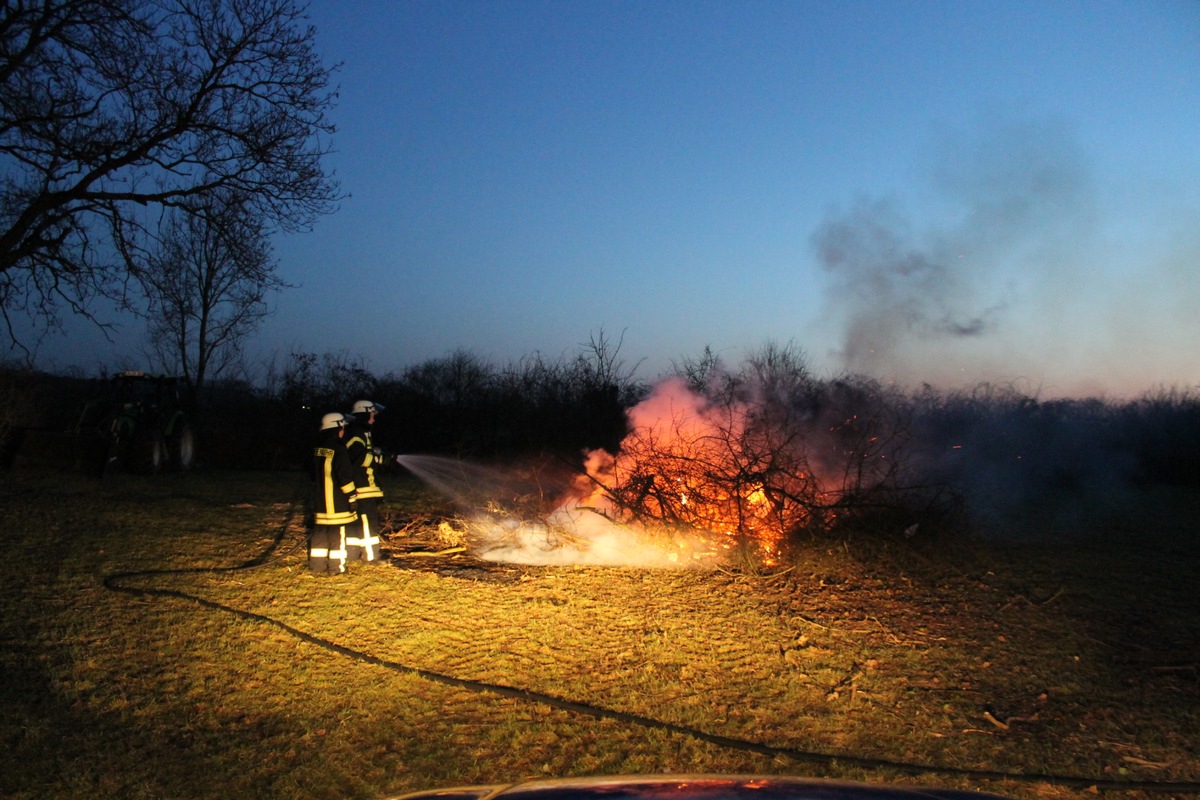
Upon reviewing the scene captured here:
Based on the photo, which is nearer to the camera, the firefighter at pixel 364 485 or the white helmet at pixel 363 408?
the firefighter at pixel 364 485

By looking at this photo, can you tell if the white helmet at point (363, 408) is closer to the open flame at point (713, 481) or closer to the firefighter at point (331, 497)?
the firefighter at point (331, 497)

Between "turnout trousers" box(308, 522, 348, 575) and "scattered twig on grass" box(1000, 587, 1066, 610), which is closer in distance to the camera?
"scattered twig on grass" box(1000, 587, 1066, 610)

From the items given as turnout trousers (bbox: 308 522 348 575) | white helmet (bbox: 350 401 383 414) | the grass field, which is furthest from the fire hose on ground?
white helmet (bbox: 350 401 383 414)

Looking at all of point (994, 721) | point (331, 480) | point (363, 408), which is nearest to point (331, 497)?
point (331, 480)

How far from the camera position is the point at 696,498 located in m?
8.82

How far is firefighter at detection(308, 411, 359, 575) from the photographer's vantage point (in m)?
7.75

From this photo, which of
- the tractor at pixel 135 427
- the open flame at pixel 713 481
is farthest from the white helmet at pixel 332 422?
the tractor at pixel 135 427

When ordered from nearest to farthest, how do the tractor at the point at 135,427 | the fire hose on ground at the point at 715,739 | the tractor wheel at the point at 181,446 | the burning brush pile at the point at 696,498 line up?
the fire hose on ground at the point at 715,739 < the burning brush pile at the point at 696,498 < the tractor at the point at 135,427 < the tractor wheel at the point at 181,446

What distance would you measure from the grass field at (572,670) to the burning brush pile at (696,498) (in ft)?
1.63

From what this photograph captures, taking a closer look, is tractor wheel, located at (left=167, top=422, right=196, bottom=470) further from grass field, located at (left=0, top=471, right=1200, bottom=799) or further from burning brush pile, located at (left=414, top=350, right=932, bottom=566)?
burning brush pile, located at (left=414, top=350, right=932, bottom=566)

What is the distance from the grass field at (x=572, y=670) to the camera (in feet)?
13.1

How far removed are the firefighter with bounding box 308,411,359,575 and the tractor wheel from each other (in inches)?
382

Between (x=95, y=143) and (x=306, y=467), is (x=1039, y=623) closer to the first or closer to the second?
(x=95, y=143)

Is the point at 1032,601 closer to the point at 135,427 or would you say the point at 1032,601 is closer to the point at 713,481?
the point at 713,481
